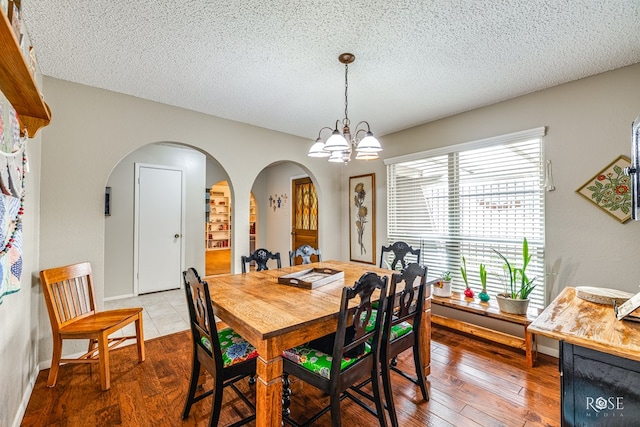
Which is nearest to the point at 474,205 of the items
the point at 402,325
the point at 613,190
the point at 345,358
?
the point at 613,190

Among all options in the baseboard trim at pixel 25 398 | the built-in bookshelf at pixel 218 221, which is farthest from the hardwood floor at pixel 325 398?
the built-in bookshelf at pixel 218 221

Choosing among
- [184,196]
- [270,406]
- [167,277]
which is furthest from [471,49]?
[167,277]

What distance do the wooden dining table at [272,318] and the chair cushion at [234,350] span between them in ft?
0.65

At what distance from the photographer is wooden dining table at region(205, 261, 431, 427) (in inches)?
52.3

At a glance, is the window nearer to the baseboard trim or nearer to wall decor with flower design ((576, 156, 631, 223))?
wall decor with flower design ((576, 156, 631, 223))

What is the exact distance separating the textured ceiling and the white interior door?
2.20 meters

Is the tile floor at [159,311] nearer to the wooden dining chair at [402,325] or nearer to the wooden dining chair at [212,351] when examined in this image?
the wooden dining chair at [212,351]

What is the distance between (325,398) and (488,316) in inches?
64.7

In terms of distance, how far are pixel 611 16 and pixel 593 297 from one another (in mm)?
1642

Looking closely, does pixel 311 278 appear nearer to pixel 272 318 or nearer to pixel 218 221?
pixel 272 318

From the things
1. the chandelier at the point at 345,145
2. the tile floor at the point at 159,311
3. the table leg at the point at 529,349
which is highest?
the chandelier at the point at 345,145

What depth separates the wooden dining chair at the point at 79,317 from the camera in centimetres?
212

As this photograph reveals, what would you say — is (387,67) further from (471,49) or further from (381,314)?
(381,314)

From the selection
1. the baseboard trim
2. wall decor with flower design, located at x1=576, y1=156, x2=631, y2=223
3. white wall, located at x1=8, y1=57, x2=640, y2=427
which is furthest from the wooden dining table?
wall decor with flower design, located at x1=576, y1=156, x2=631, y2=223
